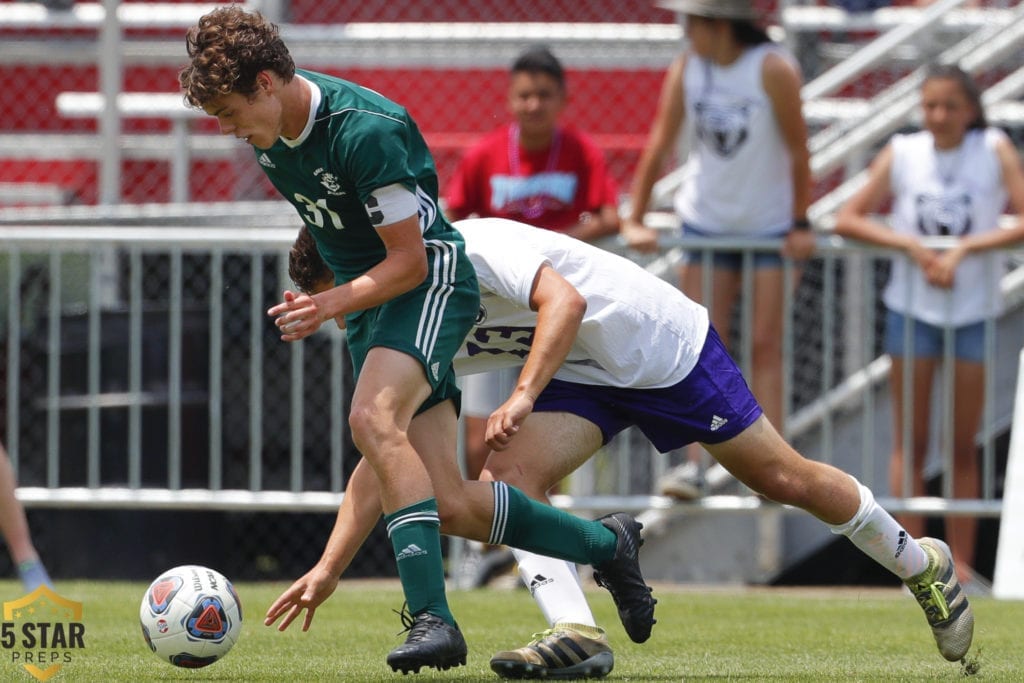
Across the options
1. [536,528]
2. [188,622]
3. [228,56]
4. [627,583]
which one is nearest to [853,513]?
[627,583]

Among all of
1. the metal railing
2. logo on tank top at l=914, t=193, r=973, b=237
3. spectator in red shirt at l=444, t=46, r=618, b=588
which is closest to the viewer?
spectator in red shirt at l=444, t=46, r=618, b=588

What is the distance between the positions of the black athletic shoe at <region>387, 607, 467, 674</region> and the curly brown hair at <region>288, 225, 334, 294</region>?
1.08 m

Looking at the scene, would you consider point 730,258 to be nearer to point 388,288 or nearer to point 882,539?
point 882,539

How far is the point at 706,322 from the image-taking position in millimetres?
4855

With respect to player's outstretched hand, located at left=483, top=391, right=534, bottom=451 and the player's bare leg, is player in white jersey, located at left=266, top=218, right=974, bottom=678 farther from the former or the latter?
player's outstretched hand, located at left=483, top=391, right=534, bottom=451

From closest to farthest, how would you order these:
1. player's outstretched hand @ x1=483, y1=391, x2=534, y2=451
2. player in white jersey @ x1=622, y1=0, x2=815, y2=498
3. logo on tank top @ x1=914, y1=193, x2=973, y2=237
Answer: player's outstretched hand @ x1=483, y1=391, x2=534, y2=451 < player in white jersey @ x1=622, y1=0, x2=815, y2=498 < logo on tank top @ x1=914, y1=193, x2=973, y2=237

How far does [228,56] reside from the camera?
13.7 feet

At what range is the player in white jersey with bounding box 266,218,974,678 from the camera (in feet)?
15.0

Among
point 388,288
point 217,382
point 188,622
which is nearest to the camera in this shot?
point 388,288

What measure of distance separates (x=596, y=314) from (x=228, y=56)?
1.22 metres

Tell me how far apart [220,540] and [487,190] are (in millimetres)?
2293

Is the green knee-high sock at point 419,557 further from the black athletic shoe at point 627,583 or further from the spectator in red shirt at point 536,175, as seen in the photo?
the spectator in red shirt at point 536,175

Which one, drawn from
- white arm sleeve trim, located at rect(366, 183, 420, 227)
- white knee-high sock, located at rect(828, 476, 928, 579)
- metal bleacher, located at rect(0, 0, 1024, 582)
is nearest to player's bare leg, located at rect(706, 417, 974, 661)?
white knee-high sock, located at rect(828, 476, 928, 579)

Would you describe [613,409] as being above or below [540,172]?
below
